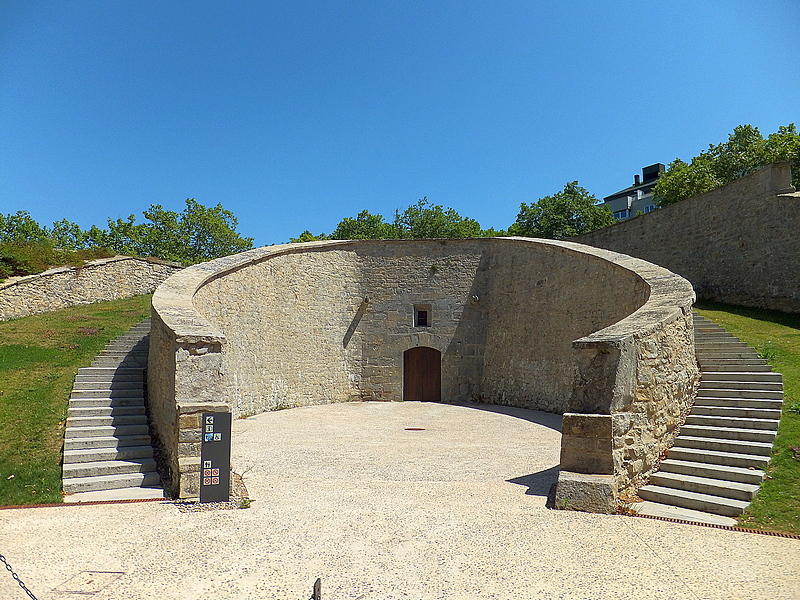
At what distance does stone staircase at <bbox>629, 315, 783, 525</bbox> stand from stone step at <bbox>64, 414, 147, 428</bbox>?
6919 millimetres

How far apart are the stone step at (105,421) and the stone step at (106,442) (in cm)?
39

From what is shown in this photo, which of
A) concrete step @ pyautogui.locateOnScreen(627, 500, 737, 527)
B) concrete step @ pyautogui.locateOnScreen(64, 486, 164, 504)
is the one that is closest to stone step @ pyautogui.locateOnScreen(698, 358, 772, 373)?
concrete step @ pyautogui.locateOnScreen(627, 500, 737, 527)

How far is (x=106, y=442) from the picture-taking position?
25.4ft

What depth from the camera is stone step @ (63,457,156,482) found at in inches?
272

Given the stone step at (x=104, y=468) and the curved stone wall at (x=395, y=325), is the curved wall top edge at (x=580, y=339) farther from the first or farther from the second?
the stone step at (x=104, y=468)

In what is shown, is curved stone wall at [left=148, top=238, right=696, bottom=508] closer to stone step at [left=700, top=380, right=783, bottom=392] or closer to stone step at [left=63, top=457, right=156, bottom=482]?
stone step at [left=63, top=457, right=156, bottom=482]

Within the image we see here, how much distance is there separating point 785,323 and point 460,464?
9.38m

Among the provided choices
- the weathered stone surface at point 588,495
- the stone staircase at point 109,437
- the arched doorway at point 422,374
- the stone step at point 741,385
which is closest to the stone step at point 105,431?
the stone staircase at point 109,437

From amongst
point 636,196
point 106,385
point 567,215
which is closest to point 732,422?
point 106,385

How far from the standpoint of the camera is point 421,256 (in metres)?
17.0

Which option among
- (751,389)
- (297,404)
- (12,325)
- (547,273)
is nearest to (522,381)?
(547,273)

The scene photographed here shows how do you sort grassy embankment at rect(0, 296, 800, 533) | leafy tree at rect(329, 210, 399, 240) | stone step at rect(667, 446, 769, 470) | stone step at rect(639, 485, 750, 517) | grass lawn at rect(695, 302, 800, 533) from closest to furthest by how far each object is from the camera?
1. grass lawn at rect(695, 302, 800, 533)
2. stone step at rect(639, 485, 750, 517)
3. grassy embankment at rect(0, 296, 800, 533)
4. stone step at rect(667, 446, 769, 470)
5. leafy tree at rect(329, 210, 399, 240)

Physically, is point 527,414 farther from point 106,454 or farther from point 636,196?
point 636,196

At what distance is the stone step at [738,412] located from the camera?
7426 millimetres
